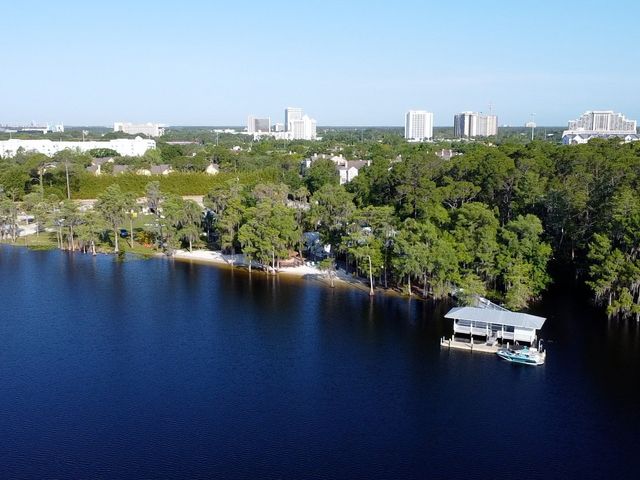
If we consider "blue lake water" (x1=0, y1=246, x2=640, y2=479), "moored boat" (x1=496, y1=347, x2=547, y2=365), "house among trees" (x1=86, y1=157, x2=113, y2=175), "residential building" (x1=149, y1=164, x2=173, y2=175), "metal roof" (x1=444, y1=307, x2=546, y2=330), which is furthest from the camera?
"house among trees" (x1=86, y1=157, x2=113, y2=175)

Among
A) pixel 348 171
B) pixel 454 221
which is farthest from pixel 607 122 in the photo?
pixel 454 221

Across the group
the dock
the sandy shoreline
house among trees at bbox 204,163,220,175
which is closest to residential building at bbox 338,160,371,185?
house among trees at bbox 204,163,220,175

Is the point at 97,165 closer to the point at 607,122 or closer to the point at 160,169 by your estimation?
the point at 160,169

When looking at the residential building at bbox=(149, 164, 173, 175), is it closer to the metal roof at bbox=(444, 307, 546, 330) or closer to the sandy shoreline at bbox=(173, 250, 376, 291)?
the sandy shoreline at bbox=(173, 250, 376, 291)

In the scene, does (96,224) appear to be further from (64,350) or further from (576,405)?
(576,405)

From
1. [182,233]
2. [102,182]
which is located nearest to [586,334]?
[182,233]

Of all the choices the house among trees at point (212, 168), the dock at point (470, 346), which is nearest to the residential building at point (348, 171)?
the house among trees at point (212, 168)
